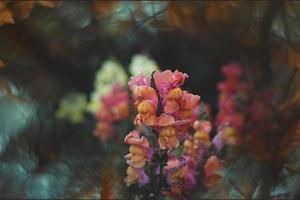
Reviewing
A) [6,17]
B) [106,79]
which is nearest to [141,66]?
[106,79]

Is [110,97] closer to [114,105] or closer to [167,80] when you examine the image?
[114,105]

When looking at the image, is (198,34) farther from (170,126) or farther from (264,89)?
(170,126)

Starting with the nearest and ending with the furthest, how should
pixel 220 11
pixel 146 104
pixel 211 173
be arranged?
1. pixel 146 104
2. pixel 211 173
3. pixel 220 11

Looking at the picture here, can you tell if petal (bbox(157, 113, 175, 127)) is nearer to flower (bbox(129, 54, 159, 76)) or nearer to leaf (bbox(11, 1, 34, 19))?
flower (bbox(129, 54, 159, 76))

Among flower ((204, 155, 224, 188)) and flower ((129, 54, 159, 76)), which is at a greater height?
flower ((129, 54, 159, 76))

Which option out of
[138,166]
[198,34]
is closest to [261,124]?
[198,34]

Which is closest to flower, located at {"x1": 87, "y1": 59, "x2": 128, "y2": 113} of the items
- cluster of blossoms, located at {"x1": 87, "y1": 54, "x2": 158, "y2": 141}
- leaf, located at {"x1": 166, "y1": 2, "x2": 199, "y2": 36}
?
cluster of blossoms, located at {"x1": 87, "y1": 54, "x2": 158, "y2": 141}

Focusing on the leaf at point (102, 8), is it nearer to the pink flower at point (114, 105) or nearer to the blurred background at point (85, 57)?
the blurred background at point (85, 57)

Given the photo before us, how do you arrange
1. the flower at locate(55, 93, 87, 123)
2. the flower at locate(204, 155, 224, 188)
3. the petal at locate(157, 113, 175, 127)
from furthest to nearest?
the flower at locate(55, 93, 87, 123) → the flower at locate(204, 155, 224, 188) → the petal at locate(157, 113, 175, 127)
